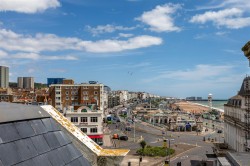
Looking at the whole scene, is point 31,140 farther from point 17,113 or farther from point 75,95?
point 75,95

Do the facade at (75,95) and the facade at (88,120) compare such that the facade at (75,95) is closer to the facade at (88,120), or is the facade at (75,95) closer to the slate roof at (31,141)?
the facade at (88,120)

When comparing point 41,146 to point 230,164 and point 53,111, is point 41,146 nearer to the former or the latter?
point 53,111

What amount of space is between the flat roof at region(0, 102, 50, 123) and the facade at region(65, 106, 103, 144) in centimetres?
6680

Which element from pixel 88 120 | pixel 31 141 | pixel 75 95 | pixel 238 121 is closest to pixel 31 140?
pixel 31 141

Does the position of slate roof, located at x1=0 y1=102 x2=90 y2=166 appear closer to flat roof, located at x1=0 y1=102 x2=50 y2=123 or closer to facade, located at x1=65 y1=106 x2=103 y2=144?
flat roof, located at x1=0 y1=102 x2=50 y2=123

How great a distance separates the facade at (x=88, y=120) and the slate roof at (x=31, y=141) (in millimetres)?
66501

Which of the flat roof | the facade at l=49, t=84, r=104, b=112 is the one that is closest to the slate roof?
the flat roof

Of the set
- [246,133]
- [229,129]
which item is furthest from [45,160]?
[229,129]

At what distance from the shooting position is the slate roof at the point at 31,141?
5.57 m

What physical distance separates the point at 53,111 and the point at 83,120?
64564 mm

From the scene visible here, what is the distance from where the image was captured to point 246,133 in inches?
2094

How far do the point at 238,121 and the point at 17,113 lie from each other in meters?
57.4

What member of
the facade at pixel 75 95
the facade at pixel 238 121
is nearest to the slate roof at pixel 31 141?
the facade at pixel 238 121

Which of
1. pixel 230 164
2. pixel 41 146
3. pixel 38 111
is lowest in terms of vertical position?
pixel 230 164
